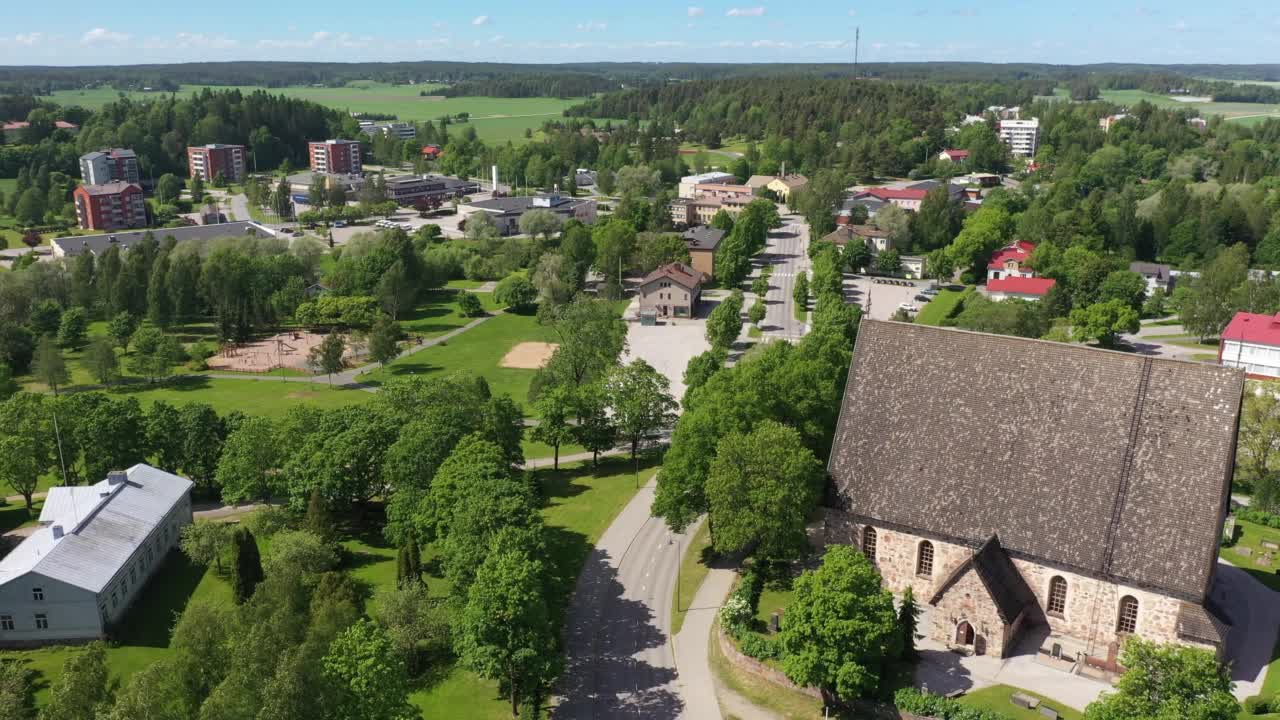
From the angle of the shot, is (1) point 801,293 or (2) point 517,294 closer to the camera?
(1) point 801,293

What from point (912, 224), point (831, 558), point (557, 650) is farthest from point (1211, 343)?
point (557, 650)

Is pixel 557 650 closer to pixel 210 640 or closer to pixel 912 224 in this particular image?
pixel 210 640

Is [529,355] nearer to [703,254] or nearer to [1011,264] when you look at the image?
[703,254]

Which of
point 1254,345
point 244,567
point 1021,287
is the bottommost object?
point 244,567

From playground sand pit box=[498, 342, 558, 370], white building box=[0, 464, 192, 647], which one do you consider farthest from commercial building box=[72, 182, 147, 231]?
white building box=[0, 464, 192, 647]

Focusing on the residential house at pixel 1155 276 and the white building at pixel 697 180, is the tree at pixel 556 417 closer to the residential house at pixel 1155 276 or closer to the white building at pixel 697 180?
the residential house at pixel 1155 276

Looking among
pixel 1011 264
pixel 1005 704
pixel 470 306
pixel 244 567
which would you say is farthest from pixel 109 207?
pixel 1005 704

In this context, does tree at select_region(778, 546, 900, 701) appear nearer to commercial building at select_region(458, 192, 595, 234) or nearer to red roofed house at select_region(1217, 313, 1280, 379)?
red roofed house at select_region(1217, 313, 1280, 379)
